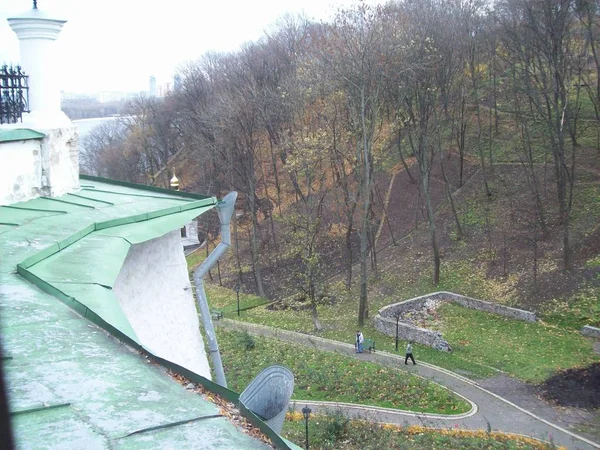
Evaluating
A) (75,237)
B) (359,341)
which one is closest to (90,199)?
(75,237)

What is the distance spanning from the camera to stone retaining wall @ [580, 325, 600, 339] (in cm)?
1989

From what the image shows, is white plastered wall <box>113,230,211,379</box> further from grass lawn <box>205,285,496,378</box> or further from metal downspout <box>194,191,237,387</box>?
grass lawn <box>205,285,496,378</box>

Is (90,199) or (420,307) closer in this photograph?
(90,199)

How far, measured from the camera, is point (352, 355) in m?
20.8

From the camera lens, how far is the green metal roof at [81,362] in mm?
3311

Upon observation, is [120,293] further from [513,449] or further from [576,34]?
[576,34]

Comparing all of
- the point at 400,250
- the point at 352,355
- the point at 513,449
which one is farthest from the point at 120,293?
the point at 400,250

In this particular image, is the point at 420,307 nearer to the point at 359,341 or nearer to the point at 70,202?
the point at 359,341

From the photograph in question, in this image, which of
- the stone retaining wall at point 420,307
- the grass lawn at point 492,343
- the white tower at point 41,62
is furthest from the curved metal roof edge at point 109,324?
the stone retaining wall at point 420,307

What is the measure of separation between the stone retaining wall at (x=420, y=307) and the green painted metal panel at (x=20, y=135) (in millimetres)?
14571

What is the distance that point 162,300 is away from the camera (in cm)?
926

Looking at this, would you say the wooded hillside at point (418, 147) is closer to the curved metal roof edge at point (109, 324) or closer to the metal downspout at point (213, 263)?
the metal downspout at point (213, 263)

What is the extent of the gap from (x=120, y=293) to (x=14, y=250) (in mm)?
1452

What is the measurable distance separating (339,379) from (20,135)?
11.3m
